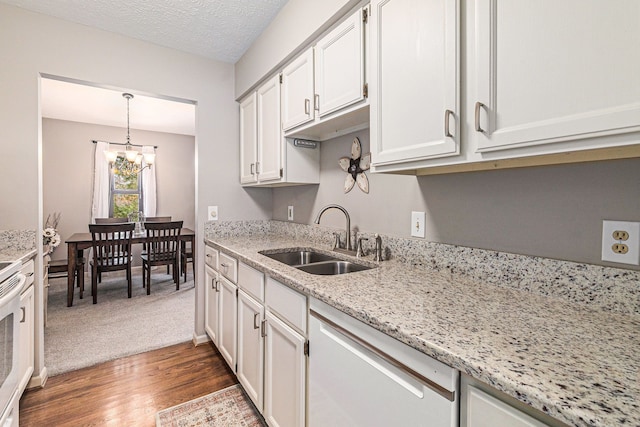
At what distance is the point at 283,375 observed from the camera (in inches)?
51.6

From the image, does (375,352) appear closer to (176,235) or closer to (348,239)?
(348,239)

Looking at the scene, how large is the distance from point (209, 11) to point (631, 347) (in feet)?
8.24

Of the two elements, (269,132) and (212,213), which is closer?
(269,132)

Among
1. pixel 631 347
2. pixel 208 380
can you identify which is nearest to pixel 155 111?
pixel 208 380

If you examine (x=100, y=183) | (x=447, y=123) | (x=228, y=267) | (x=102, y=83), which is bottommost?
(x=228, y=267)

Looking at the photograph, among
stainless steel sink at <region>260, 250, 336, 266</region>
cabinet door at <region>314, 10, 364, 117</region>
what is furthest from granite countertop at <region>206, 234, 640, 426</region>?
cabinet door at <region>314, 10, 364, 117</region>

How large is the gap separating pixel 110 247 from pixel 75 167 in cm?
214

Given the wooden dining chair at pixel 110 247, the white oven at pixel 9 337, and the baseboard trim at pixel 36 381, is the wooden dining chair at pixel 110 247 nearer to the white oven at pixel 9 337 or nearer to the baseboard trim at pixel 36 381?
the baseboard trim at pixel 36 381

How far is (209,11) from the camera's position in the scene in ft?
6.41

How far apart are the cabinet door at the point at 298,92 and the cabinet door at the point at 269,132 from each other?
11 centimetres

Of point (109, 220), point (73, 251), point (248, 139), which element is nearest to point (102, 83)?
point (248, 139)

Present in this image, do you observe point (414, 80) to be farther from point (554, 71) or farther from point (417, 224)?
point (417, 224)

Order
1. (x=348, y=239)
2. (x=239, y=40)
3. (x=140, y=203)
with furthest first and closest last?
(x=140, y=203)
(x=239, y=40)
(x=348, y=239)

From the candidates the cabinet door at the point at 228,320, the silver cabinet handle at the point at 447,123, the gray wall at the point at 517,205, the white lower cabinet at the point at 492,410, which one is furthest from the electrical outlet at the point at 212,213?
the white lower cabinet at the point at 492,410
